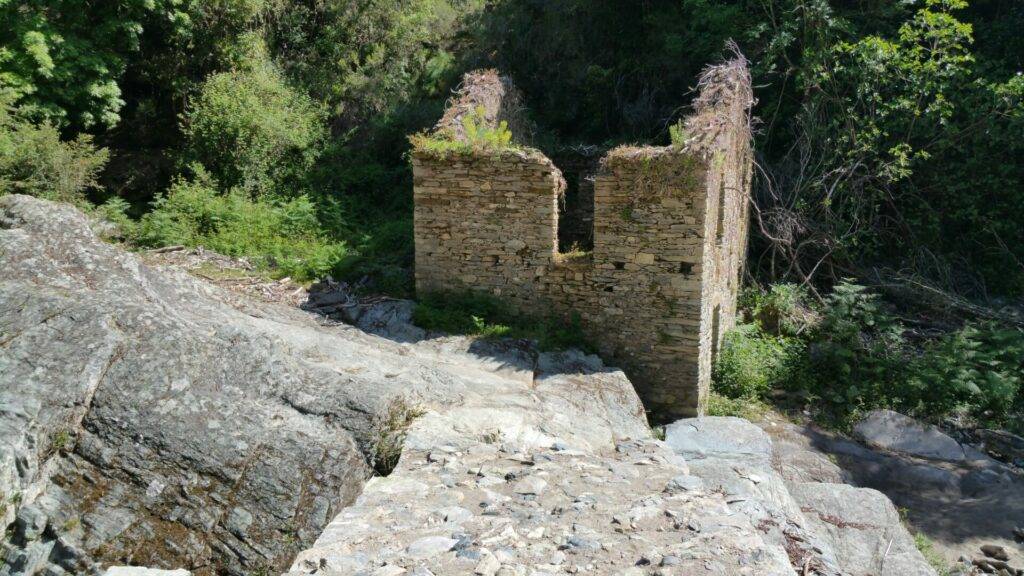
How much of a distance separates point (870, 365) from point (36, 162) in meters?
10.8

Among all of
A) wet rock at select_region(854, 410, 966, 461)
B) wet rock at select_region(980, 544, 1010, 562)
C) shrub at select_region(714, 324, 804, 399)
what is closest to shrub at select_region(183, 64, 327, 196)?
shrub at select_region(714, 324, 804, 399)

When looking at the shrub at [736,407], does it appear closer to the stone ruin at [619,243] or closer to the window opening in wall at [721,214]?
the stone ruin at [619,243]

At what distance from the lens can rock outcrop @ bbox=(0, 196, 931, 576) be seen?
12.2 ft

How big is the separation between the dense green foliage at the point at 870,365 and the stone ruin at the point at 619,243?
33.6 inches

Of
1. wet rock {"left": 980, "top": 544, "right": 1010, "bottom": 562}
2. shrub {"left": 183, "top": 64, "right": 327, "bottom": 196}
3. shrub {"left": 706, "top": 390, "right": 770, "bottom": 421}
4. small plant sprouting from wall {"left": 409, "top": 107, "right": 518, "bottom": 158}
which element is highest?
shrub {"left": 183, "top": 64, "right": 327, "bottom": 196}

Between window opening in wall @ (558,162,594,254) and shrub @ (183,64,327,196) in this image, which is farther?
shrub @ (183,64,327,196)

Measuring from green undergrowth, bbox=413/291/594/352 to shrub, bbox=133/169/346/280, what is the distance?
5.82ft

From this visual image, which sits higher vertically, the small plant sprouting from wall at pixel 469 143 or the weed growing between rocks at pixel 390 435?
the small plant sprouting from wall at pixel 469 143

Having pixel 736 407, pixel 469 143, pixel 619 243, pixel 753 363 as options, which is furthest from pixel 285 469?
pixel 753 363

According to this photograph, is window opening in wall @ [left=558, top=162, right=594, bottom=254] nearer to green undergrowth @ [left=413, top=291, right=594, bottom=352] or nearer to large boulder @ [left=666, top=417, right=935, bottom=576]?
green undergrowth @ [left=413, top=291, right=594, bottom=352]

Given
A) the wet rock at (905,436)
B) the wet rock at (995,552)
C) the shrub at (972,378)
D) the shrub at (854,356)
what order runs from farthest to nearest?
the shrub at (854,356) → the shrub at (972,378) → the wet rock at (905,436) → the wet rock at (995,552)

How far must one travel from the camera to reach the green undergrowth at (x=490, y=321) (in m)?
8.01

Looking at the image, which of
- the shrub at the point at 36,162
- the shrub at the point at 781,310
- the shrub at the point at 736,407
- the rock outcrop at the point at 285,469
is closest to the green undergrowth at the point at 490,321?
the shrub at the point at 736,407

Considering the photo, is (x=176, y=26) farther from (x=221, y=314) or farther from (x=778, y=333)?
(x=778, y=333)
